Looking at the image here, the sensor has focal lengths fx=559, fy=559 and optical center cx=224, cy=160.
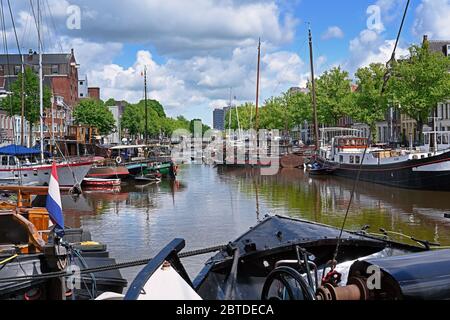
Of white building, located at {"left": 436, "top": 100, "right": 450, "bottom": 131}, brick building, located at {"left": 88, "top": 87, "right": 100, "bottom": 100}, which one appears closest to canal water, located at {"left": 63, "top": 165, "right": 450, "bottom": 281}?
white building, located at {"left": 436, "top": 100, "right": 450, "bottom": 131}

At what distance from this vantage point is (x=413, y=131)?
72625mm

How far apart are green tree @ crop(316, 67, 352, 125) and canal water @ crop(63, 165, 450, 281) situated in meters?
28.4

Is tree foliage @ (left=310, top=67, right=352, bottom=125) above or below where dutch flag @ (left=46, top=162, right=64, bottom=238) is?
above

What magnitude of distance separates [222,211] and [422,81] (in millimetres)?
29821

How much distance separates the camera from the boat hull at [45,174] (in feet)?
124

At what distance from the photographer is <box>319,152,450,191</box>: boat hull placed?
33.5 m

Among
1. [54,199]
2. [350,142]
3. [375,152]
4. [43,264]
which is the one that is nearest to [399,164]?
[375,152]

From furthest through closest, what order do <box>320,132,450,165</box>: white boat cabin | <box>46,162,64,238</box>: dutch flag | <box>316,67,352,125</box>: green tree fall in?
1. <box>316,67,352,125</box>: green tree
2. <box>320,132,450,165</box>: white boat cabin
3. <box>46,162,64,238</box>: dutch flag

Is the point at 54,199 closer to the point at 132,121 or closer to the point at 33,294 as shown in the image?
the point at 33,294

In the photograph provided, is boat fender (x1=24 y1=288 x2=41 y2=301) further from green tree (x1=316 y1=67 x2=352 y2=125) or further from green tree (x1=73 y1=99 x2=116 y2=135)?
green tree (x1=73 y1=99 x2=116 y2=135)

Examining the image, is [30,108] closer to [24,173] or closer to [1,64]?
[24,173]

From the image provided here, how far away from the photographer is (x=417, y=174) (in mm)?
34938

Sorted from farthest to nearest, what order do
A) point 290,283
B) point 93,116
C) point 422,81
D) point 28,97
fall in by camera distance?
point 93,116 < point 28,97 < point 422,81 < point 290,283
